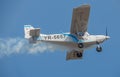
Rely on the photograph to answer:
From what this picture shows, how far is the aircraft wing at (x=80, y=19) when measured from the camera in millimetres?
46028

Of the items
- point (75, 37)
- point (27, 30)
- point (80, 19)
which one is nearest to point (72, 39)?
point (75, 37)

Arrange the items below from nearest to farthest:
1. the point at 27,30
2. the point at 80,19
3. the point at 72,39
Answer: the point at 80,19, the point at 72,39, the point at 27,30

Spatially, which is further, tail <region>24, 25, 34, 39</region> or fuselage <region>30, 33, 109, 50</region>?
tail <region>24, 25, 34, 39</region>

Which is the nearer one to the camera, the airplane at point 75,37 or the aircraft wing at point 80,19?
the aircraft wing at point 80,19

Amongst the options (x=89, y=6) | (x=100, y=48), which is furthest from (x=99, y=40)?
(x=89, y=6)

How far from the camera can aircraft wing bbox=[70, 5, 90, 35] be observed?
Result: 46.0 meters

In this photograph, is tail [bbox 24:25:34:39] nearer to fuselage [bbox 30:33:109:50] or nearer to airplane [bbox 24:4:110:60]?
airplane [bbox 24:4:110:60]

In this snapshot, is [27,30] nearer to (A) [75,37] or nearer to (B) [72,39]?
(B) [72,39]

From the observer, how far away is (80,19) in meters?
47.0

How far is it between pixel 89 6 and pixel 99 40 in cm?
397

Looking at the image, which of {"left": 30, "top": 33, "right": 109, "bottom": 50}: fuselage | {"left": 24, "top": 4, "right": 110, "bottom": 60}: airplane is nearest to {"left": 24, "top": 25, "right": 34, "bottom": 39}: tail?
{"left": 24, "top": 4, "right": 110, "bottom": 60}: airplane

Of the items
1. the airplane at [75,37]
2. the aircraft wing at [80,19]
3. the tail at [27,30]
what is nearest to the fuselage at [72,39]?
the airplane at [75,37]

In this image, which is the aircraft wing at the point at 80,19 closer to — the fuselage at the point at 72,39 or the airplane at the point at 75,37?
the airplane at the point at 75,37

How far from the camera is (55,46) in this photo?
1903 inches
